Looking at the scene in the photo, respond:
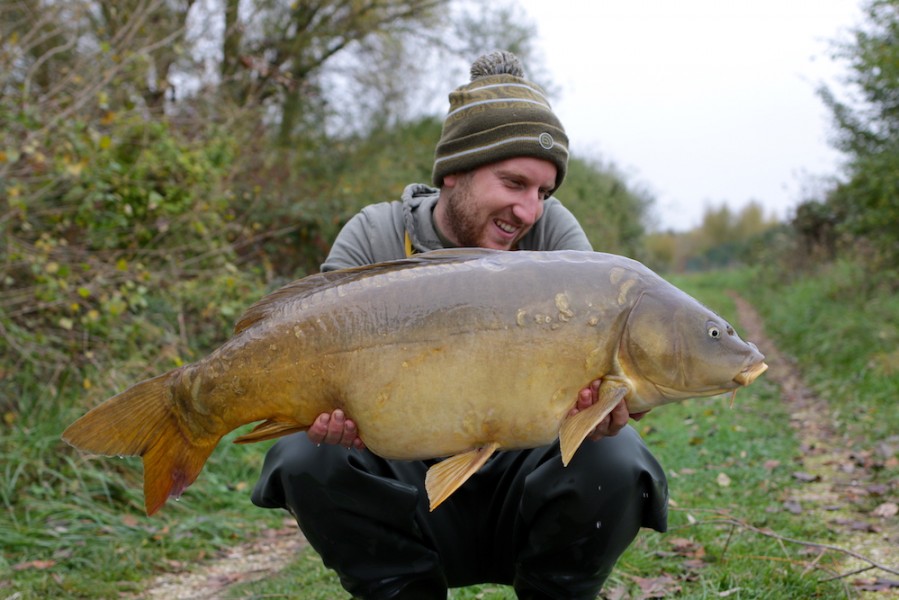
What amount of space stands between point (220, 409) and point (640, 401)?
89 centimetres

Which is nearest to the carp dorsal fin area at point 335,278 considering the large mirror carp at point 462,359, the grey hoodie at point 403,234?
the large mirror carp at point 462,359

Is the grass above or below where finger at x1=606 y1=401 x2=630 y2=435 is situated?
below

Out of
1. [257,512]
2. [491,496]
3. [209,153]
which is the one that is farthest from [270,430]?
[209,153]

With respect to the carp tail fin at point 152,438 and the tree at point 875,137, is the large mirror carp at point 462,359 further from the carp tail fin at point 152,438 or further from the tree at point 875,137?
the tree at point 875,137

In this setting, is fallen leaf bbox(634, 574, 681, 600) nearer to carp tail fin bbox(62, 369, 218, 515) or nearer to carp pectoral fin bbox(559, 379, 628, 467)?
carp pectoral fin bbox(559, 379, 628, 467)

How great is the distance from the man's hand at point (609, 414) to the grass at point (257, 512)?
2.65 ft

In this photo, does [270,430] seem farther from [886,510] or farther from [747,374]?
[886,510]

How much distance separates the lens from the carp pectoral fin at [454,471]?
5.27 feet

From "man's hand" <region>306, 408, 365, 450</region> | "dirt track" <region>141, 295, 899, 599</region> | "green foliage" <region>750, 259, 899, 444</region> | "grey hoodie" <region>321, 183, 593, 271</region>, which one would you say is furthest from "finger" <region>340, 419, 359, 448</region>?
"green foliage" <region>750, 259, 899, 444</region>

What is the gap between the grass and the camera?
8.48ft

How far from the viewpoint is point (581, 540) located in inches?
75.2

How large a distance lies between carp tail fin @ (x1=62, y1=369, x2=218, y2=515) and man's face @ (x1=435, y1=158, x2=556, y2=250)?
949 millimetres

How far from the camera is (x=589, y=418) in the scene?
62.9 inches

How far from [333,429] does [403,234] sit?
0.89 m
